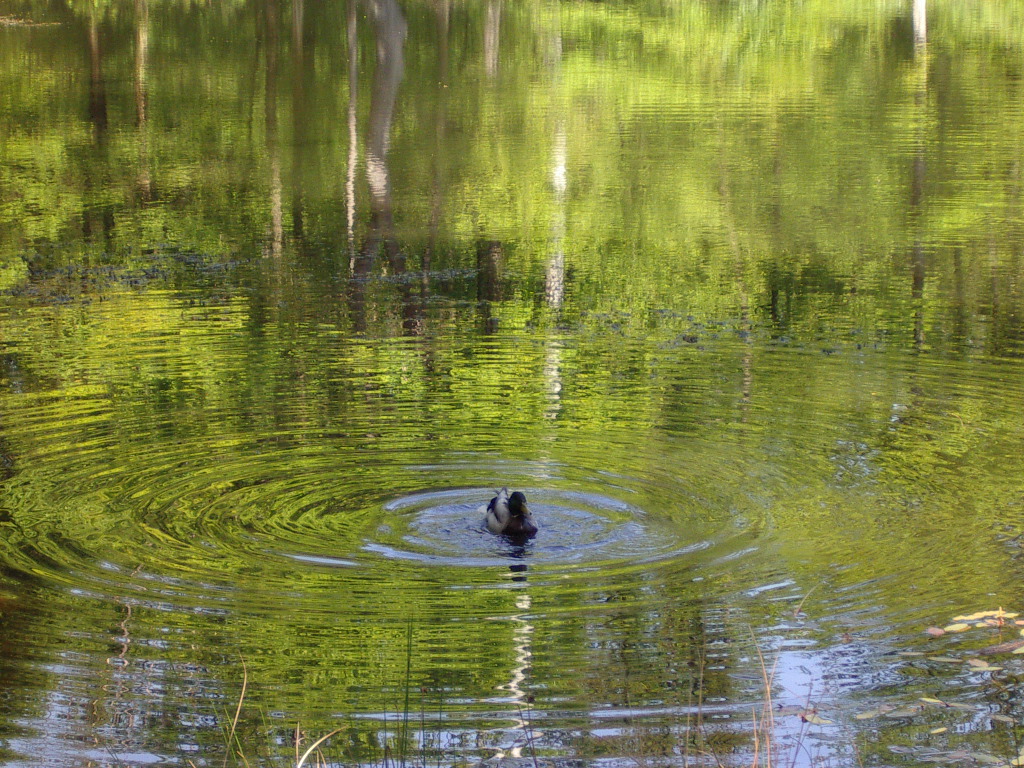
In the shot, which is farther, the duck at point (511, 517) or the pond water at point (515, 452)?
the duck at point (511, 517)

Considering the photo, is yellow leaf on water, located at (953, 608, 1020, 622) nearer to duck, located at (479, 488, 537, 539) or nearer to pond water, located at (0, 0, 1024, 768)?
pond water, located at (0, 0, 1024, 768)

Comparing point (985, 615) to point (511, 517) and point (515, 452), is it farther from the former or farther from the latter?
point (515, 452)

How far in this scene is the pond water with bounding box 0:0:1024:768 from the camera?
298 inches

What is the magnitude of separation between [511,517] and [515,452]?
226 centimetres

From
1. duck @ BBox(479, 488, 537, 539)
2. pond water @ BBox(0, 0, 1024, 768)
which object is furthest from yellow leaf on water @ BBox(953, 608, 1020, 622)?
duck @ BBox(479, 488, 537, 539)

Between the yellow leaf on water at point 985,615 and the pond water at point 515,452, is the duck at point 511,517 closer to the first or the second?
the pond water at point 515,452

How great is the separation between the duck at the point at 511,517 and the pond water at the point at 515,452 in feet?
0.38

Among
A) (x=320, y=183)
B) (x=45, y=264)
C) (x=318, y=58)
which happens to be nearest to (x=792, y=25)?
(x=318, y=58)

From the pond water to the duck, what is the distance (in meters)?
0.12

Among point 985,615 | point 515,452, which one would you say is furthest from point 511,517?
point 985,615

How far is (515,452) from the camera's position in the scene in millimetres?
12000

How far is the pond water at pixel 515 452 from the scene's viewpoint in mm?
7559

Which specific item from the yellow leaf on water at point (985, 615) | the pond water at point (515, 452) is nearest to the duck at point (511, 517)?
the pond water at point (515, 452)

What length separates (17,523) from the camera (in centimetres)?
1023
